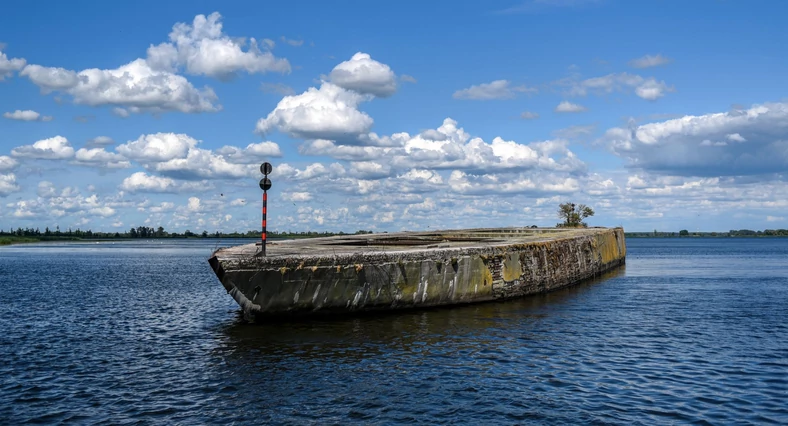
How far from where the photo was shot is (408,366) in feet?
41.7

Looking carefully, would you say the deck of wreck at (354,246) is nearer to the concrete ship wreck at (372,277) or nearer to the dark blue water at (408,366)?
the concrete ship wreck at (372,277)

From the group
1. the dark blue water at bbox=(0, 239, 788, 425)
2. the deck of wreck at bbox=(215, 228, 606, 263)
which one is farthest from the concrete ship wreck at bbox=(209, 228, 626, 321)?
the dark blue water at bbox=(0, 239, 788, 425)

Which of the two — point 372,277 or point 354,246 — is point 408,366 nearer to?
point 372,277

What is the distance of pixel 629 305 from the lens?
23328 mm

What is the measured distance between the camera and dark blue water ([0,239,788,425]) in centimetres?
976

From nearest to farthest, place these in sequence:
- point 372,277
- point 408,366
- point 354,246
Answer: point 408,366 → point 372,277 → point 354,246

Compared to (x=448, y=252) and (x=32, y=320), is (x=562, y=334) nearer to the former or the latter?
(x=448, y=252)

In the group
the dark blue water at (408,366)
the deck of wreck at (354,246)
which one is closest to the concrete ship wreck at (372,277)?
the deck of wreck at (354,246)

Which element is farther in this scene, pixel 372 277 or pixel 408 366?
pixel 372 277

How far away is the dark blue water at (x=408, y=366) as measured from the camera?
976 cm

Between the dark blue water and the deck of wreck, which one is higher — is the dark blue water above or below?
below

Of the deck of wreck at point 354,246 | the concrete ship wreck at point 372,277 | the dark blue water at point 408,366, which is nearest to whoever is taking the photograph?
the dark blue water at point 408,366

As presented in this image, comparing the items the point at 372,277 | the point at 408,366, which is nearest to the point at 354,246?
the point at 372,277

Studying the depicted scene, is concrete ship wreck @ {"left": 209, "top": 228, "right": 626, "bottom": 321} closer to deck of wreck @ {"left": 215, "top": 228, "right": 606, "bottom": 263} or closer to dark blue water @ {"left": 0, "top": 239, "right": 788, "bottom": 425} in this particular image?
deck of wreck @ {"left": 215, "top": 228, "right": 606, "bottom": 263}
